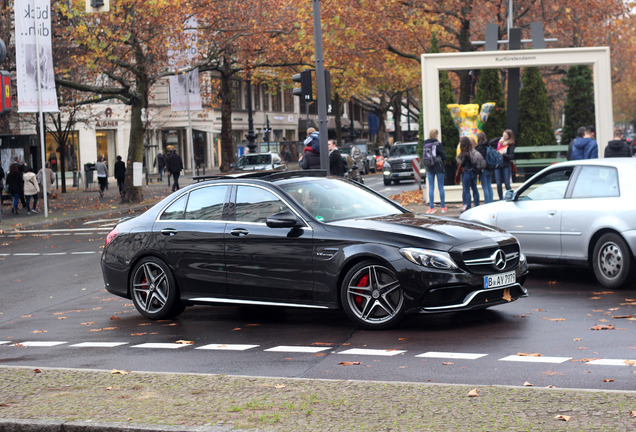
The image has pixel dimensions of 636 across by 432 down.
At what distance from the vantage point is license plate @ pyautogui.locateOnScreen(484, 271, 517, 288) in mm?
9077

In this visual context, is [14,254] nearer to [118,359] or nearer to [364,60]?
[118,359]

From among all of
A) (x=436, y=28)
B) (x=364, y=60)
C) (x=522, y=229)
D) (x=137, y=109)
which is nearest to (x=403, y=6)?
(x=436, y=28)

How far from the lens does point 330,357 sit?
807 centimetres

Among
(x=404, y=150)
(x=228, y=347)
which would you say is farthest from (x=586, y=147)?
(x=404, y=150)

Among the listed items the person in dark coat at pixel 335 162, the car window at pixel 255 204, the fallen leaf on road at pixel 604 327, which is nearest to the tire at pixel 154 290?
the car window at pixel 255 204

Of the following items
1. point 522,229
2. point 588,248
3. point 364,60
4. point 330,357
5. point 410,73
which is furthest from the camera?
point 410,73

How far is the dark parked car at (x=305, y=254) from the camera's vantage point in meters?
8.95

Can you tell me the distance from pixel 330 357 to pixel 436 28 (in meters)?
28.1

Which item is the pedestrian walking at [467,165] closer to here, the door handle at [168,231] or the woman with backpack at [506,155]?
the woman with backpack at [506,155]

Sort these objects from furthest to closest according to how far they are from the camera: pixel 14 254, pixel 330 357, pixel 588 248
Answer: pixel 14 254 → pixel 588 248 → pixel 330 357

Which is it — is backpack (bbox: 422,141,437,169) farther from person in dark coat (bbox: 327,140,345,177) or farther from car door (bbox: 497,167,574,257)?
car door (bbox: 497,167,574,257)

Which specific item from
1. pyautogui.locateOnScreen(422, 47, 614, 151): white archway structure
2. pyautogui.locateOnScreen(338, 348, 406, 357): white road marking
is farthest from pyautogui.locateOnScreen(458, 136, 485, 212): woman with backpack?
pyautogui.locateOnScreen(338, 348, 406, 357): white road marking

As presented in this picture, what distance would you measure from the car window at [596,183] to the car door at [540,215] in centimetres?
21

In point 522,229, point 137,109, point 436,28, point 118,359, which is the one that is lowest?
point 118,359
